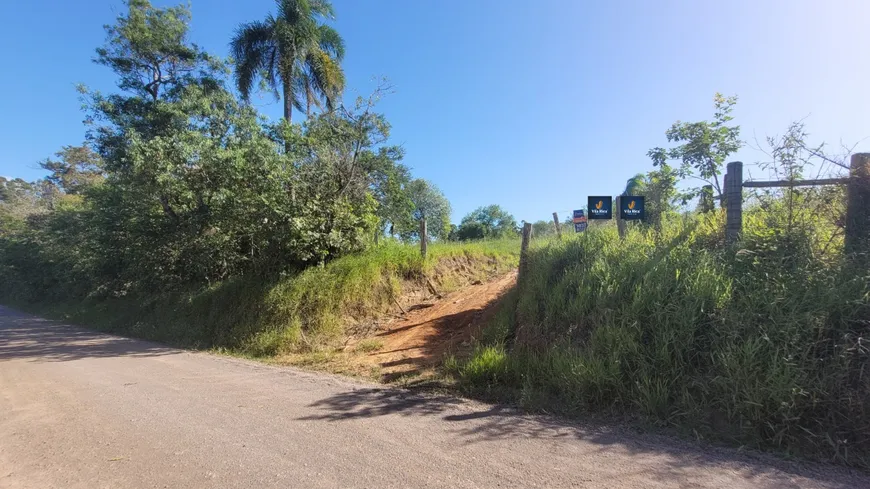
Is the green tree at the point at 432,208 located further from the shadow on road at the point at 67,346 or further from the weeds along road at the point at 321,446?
the weeds along road at the point at 321,446

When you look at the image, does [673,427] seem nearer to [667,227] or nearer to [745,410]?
[745,410]

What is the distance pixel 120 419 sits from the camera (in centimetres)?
476

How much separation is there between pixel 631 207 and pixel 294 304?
7598 mm

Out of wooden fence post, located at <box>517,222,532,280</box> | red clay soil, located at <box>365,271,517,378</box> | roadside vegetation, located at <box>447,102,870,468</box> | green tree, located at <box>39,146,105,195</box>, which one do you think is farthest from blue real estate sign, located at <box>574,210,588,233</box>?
green tree, located at <box>39,146,105,195</box>

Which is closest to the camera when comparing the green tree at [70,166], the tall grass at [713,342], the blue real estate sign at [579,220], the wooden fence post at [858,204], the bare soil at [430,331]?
the tall grass at [713,342]

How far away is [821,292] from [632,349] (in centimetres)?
187

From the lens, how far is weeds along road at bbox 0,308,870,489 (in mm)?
3178

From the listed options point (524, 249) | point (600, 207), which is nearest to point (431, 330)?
point (524, 249)

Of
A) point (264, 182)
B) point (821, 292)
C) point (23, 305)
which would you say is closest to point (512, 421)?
point (821, 292)

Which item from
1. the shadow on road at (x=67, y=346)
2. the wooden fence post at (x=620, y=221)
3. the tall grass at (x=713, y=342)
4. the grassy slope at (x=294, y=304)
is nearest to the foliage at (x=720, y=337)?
the tall grass at (x=713, y=342)

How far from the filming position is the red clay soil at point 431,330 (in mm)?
7246

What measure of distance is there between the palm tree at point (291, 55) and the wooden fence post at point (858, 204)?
51.9 ft

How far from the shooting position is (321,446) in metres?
3.81

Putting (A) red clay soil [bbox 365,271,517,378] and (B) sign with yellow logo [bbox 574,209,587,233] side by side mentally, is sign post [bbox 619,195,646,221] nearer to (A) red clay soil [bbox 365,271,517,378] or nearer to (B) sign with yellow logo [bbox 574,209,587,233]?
(B) sign with yellow logo [bbox 574,209,587,233]
